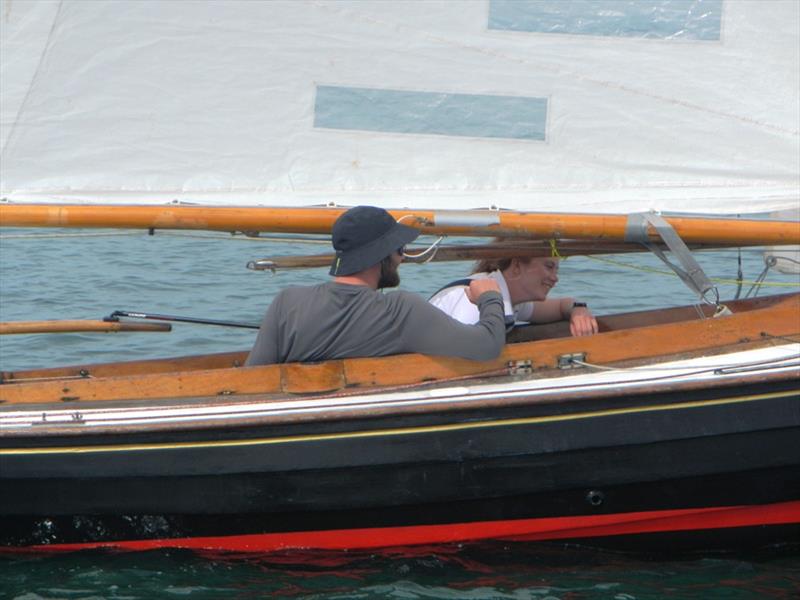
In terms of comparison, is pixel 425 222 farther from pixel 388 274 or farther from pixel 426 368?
pixel 426 368

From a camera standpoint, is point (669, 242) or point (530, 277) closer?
point (669, 242)

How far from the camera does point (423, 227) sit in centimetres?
477

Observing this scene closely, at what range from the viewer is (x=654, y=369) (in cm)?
457

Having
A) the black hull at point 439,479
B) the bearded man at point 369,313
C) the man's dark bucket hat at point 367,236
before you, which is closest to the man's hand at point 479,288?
the bearded man at point 369,313

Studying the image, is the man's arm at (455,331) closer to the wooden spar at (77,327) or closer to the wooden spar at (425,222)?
the wooden spar at (425,222)

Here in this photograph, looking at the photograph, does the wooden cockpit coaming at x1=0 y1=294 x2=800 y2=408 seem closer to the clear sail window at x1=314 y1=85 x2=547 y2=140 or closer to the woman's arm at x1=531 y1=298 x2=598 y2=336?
the woman's arm at x1=531 y1=298 x2=598 y2=336

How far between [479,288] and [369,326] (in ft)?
1.29

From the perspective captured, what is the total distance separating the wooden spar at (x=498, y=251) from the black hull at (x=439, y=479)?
76 centimetres

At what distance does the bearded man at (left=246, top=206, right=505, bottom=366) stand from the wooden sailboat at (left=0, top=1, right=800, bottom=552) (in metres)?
0.06

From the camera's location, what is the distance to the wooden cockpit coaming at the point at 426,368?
183 inches

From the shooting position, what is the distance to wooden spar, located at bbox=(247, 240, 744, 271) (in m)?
5.04

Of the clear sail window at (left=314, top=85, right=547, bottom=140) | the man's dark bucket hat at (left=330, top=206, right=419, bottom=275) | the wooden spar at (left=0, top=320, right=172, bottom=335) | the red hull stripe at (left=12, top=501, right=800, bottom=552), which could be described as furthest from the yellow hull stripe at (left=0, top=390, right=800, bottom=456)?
the clear sail window at (left=314, top=85, right=547, bottom=140)

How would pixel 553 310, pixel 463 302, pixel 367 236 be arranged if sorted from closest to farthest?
pixel 367 236, pixel 463 302, pixel 553 310

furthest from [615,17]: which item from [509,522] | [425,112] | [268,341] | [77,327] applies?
[77,327]
